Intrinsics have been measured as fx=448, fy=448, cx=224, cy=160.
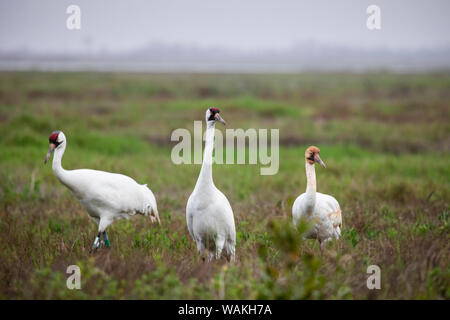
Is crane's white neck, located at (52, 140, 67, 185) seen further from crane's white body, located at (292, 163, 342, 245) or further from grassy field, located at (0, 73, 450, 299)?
crane's white body, located at (292, 163, 342, 245)

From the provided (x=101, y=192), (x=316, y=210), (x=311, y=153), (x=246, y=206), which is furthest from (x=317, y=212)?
(x=101, y=192)

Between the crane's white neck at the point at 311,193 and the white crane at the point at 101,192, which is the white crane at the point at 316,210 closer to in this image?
the crane's white neck at the point at 311,193

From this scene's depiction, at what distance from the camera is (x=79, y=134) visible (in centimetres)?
1362

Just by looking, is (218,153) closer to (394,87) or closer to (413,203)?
(413,203)

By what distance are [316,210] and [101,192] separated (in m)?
2.67

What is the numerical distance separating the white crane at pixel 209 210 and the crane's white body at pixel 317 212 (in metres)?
0.95

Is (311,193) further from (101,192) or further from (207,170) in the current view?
(101,192)

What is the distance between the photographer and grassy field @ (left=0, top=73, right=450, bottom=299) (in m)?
4.02

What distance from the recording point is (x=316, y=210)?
5594 mm

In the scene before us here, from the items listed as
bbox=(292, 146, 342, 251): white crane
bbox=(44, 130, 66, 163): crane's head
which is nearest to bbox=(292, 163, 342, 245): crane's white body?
bbox=(292, 146, 342, 251): white crane

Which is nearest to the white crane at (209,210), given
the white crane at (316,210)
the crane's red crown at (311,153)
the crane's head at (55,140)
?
the white crane at (316,210)

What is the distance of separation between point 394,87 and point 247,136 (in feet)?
62.3

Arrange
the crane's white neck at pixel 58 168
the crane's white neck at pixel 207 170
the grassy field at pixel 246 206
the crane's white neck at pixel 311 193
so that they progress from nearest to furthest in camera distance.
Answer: the grassy field at pixel 246 206 < the crane's white neck at pixel 207 170 < the crane's white neck at pixel 58 168 < the crane's white neck at pixel 311 193

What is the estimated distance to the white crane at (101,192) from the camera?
5297mm
